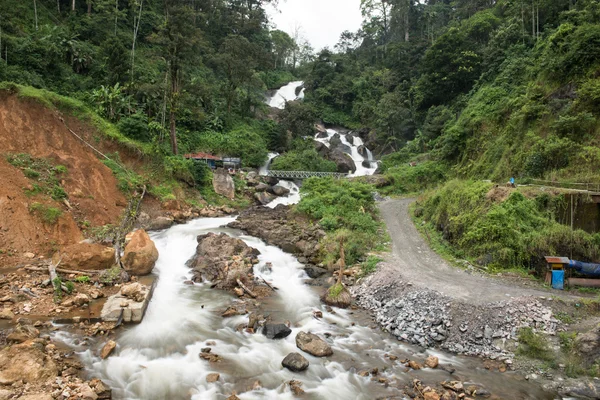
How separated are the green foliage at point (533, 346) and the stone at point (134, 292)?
12221mm

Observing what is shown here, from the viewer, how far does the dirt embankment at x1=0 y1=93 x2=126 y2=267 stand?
588 inches

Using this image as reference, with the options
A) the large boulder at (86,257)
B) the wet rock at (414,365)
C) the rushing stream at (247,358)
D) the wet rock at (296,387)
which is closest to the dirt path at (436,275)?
the rushing stream at (247,358)

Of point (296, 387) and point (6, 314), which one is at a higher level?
point (6, 314)

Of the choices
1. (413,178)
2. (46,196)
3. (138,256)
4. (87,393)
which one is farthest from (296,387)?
(413,178)

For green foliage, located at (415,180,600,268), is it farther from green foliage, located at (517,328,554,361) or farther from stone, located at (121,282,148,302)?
stone, located at (121,282,148,302)

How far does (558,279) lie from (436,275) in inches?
167

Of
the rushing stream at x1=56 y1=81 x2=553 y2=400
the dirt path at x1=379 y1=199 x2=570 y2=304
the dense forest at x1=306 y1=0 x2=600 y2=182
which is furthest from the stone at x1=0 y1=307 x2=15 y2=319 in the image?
the dense forest at x1=306 y1=0 x2=600 y2=182

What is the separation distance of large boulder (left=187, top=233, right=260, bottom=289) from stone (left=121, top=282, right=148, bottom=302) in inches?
127

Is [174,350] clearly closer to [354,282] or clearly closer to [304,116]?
[354,282]

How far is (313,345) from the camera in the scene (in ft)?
35.7

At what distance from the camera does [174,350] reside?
1039 centimetres

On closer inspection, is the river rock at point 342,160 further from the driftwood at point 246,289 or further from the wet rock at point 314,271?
the driftwood at point 246,289

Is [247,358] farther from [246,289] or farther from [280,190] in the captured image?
[280,190]

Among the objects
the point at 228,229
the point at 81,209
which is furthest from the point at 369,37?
the point at 81,209
